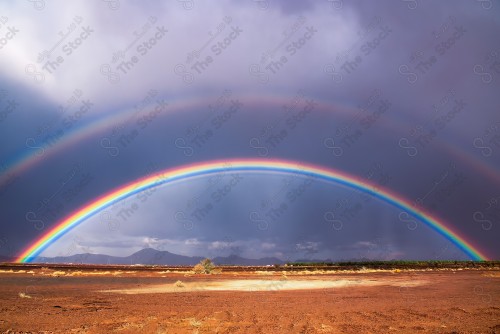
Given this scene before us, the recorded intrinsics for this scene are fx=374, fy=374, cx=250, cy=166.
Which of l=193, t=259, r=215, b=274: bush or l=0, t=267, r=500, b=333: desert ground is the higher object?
l=193, t=259, r=215, b=274: bush

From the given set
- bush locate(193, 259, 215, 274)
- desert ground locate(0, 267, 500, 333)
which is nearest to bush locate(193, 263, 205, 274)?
bush locate(193, 259, 215, 274)

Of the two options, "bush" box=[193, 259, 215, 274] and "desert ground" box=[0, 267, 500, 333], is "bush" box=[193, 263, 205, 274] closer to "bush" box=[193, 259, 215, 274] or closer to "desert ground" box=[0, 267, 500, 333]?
"bush" box=[193, 259, 215, 274]

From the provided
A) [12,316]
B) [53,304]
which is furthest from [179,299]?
[12,316]

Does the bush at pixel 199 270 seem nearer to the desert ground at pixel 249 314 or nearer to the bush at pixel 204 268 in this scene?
the bush at pixel 204 268

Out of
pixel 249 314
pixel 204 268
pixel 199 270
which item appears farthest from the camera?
pixel 204 268

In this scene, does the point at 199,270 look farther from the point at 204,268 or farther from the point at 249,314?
the point at 249,314

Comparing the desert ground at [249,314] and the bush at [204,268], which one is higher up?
the bush at [204,268]

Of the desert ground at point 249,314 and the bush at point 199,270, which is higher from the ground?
the bush at point 199,270

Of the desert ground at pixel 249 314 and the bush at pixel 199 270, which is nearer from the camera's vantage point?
the desert ground at pixel 249 314

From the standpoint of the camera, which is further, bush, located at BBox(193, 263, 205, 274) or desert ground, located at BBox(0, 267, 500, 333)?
bush, located at BBox(193, 263, 205, 274)

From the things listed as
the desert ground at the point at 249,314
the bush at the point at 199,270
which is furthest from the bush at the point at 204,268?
the desert ground at the point at 249,314

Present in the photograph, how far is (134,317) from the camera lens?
15234 mm

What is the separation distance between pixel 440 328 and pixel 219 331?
7871mm

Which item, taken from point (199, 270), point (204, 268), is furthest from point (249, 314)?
point (204, 268)
